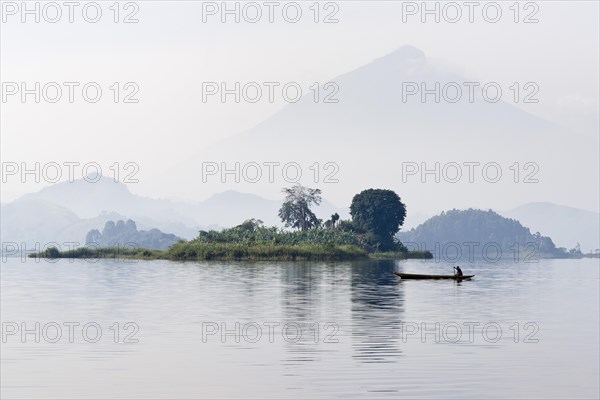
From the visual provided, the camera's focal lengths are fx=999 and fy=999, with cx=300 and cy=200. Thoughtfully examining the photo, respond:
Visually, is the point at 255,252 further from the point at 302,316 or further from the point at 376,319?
the point at 376,319

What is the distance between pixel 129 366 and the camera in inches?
1030

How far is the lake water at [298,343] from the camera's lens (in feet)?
76.7

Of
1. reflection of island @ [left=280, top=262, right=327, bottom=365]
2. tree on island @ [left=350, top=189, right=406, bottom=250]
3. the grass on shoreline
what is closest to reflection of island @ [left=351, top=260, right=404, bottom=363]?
reflection of island @ [left=280, top=262, right=327, bottom=365]

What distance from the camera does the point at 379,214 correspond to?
127188 mm

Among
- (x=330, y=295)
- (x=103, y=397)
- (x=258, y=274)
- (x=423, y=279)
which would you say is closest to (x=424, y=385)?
(x=103, y=397)

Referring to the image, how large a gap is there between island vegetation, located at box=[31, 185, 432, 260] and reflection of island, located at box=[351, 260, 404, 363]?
4168 cm

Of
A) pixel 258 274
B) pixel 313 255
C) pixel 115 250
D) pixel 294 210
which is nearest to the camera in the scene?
pixel 258 274

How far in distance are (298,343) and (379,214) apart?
9705 centimetres

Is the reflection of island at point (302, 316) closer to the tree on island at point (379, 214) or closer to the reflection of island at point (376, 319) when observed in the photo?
the reflection of island at point (376, 319)

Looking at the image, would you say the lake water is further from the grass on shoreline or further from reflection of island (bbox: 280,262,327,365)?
the grass on shoreline

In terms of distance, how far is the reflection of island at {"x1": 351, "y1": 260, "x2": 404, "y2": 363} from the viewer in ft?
93.5

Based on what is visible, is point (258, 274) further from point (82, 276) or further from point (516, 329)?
point (516, 329)

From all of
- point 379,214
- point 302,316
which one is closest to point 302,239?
point 379,214

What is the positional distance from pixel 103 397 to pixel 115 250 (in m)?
99.1
